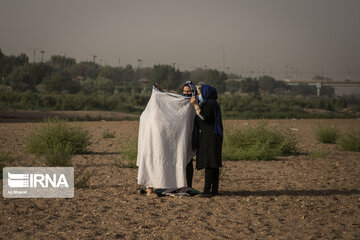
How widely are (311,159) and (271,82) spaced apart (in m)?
108

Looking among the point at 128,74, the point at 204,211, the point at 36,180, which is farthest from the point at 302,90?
the point at 204,211

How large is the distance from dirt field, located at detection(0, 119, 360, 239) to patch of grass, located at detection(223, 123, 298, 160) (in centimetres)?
213

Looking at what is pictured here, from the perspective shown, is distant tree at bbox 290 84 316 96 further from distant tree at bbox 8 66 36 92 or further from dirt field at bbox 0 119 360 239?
dirt field at bbox 0 119 360 239

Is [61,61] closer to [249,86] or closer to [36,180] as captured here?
[249,86]

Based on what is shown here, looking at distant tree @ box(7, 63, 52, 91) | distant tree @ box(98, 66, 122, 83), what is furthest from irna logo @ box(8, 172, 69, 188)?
distant tree @ box(98, 66, 122, 83)

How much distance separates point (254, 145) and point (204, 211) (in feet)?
20.4

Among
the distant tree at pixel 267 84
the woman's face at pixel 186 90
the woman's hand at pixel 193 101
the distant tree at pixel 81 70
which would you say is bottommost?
the woman's hand at pixel 193 101

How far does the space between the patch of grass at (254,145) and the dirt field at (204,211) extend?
2.13 metres

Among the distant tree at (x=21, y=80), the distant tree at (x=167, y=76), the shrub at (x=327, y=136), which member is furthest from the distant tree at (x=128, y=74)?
the shrub at (x=327, y=136)

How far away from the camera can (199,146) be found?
7.21 m

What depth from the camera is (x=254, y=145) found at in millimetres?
12672

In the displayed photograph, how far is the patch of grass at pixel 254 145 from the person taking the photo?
1248 cm

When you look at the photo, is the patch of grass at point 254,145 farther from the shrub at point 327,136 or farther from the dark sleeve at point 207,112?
the dark sleeve at point 207,112

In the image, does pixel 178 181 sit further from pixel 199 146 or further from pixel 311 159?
pixel 311 159
